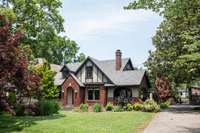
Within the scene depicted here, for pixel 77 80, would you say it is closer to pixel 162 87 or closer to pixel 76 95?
pixel 76 95

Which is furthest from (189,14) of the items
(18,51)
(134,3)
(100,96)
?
(100,96)

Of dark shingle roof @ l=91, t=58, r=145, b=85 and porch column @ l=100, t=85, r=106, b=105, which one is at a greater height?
dark shingle roof @ l=91, t=58, r=145, b=85

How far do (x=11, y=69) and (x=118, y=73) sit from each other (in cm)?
2865

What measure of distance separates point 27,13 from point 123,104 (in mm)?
15805

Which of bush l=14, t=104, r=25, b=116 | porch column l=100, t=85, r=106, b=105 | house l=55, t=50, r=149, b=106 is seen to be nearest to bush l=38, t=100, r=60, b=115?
bush l=14, t=104, r=25, b=116

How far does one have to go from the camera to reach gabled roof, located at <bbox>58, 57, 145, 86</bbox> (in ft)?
143

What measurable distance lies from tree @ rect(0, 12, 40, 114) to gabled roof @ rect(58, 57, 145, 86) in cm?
2408

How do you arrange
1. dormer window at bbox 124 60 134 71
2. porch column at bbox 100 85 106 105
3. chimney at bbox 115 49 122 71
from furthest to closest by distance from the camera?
dormer window at bbox 124 60 134 71 → chimney at bbox 115 49 122 71 → porch column at bbox 100 85 106 105

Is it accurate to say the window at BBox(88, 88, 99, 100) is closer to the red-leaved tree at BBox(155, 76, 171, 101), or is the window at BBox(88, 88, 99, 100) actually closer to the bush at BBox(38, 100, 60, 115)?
the red-leaved tree at BBox(155, 76, 171, 101)

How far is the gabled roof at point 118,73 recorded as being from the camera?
1718 inches

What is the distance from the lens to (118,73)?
46.2 meters

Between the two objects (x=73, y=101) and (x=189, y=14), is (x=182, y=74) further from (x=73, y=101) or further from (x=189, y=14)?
(x=189, y=14)

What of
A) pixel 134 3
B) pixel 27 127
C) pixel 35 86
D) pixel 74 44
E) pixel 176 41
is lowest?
pixel 27 127

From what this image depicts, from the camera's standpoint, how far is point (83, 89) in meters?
46.2
